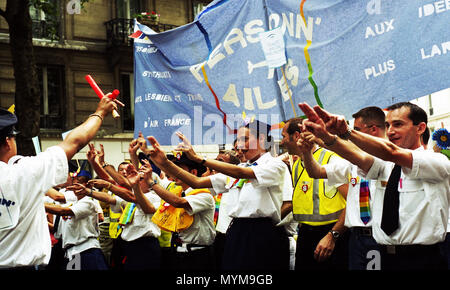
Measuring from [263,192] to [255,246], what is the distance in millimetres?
557

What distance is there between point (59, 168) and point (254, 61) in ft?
11.5

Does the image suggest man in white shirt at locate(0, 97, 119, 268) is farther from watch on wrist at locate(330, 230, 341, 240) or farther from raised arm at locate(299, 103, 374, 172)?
watch on wrist at locate(330, 230, 341, 240)

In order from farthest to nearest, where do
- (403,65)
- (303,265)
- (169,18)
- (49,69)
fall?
1. (169,18)
2. (49,69)
3. (303,265)
4. (403,65)

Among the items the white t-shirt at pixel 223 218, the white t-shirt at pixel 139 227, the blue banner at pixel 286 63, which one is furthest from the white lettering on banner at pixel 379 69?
the white t-shirt at pixel 139 227

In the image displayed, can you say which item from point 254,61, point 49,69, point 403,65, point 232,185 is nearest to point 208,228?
point 232,185

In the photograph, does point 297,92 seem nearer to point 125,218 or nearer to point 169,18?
point 125,218

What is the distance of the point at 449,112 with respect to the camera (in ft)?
78.0

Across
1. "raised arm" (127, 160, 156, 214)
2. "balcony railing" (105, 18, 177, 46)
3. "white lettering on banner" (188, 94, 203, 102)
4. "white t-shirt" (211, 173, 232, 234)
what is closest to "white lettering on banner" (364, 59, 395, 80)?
"white lettering on banner" (188, 94, 203, 102)

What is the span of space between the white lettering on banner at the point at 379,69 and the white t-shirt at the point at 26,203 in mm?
2964

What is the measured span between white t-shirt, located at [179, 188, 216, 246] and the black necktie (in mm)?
3119

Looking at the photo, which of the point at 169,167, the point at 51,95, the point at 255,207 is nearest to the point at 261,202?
the point at 255,207

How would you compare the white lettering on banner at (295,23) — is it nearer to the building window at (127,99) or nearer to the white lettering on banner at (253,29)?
the white lettering on banner at (253,29)

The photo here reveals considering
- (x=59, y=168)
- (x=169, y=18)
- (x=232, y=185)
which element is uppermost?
(x=169, y=18)

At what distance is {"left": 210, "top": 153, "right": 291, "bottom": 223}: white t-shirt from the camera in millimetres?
5910
